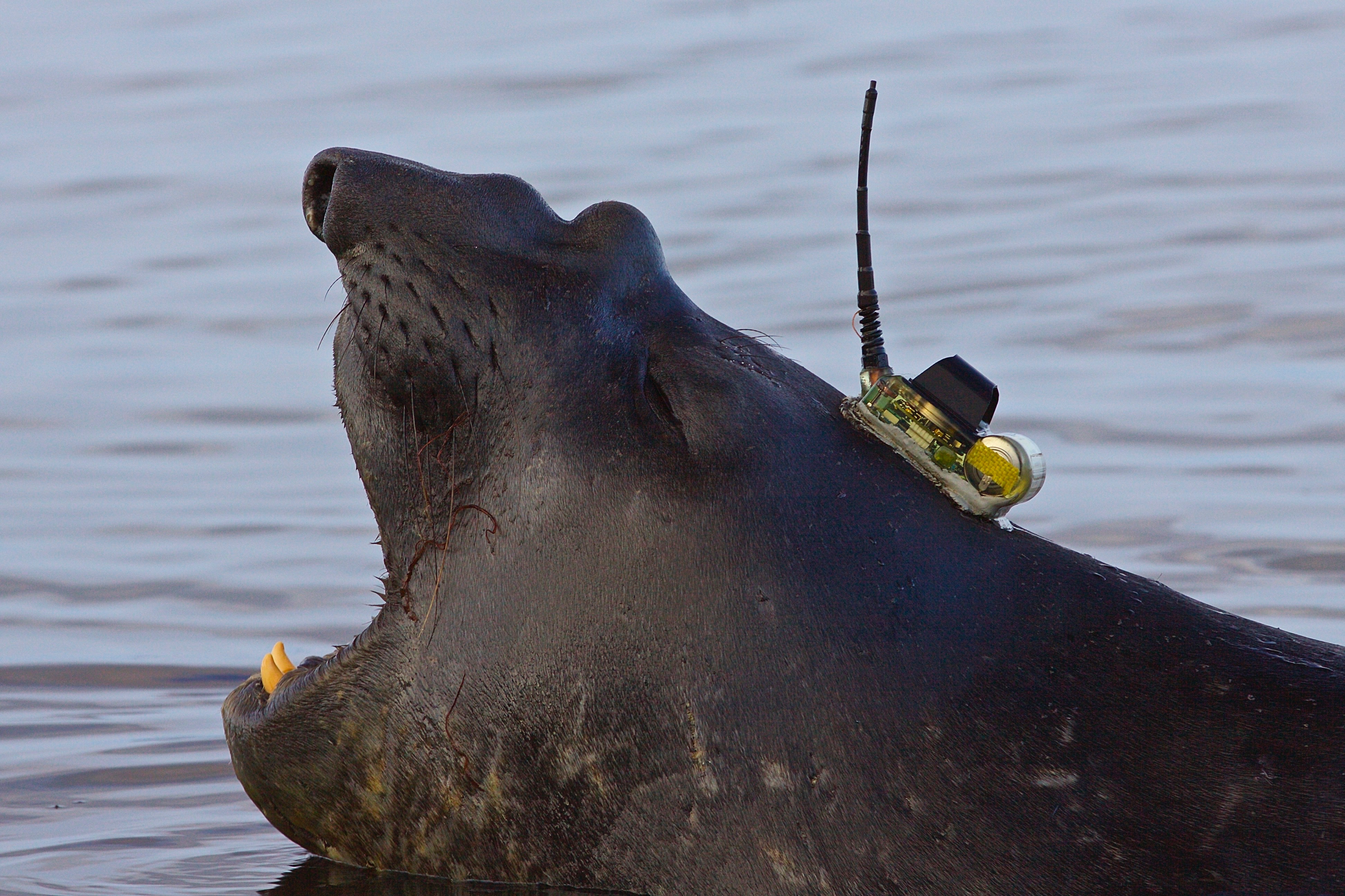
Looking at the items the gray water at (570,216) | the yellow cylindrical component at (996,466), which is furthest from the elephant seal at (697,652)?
the gray water at (570,216)

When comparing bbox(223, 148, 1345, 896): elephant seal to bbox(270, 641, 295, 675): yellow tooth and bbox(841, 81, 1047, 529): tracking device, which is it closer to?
bbox(841, 81, 1047, 529): tracking device

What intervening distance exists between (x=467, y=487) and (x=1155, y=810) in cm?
145

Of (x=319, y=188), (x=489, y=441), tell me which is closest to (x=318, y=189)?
(x=319, y=188)

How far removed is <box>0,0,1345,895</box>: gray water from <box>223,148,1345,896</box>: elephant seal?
0.58 m

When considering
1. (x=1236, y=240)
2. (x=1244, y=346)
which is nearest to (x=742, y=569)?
(x=1244, y=346)

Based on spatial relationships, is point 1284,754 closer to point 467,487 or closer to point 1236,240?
point 467,487

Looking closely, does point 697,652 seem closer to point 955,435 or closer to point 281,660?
point 955,435

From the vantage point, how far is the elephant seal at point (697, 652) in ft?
13.0

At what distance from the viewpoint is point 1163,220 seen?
1197 cm

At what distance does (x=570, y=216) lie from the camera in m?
12.3

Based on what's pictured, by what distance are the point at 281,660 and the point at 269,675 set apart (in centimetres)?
8

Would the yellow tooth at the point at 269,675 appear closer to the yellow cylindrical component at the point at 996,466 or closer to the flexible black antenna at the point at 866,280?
the flexible black antenna at the point at 866,280

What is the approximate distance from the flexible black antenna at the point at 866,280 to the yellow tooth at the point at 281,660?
138 cm

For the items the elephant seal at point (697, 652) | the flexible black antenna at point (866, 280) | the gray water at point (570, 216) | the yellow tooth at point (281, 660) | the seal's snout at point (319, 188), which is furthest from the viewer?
the gray water at point (570, 216)
